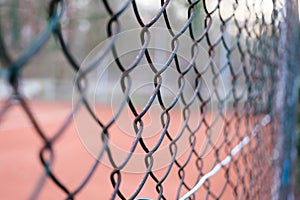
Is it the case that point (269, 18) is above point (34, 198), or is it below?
above

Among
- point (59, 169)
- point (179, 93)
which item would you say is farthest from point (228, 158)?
point (59, 169)

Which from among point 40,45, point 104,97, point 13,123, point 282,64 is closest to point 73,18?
point 104,97

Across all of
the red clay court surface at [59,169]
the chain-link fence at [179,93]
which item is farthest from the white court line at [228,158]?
the red clay court surface at [59,169]

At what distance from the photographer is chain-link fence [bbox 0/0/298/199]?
1.04ft

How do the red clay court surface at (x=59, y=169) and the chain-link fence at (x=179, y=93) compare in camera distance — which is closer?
the chain-link fence at (x=179, y=93)

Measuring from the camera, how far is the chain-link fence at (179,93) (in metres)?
0.32

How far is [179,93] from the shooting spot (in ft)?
1.95

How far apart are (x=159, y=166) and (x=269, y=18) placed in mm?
620

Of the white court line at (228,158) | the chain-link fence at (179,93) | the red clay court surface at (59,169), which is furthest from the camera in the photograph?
the red clay court surface at (59,169)

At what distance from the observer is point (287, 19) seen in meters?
1.57

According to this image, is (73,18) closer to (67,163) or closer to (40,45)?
(67,163)

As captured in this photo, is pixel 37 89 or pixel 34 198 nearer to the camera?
pixel 34 198

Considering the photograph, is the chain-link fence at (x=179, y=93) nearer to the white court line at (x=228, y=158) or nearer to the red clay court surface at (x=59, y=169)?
the white court line at (x=228, y=158)

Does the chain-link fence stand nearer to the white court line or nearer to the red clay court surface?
the white court line
